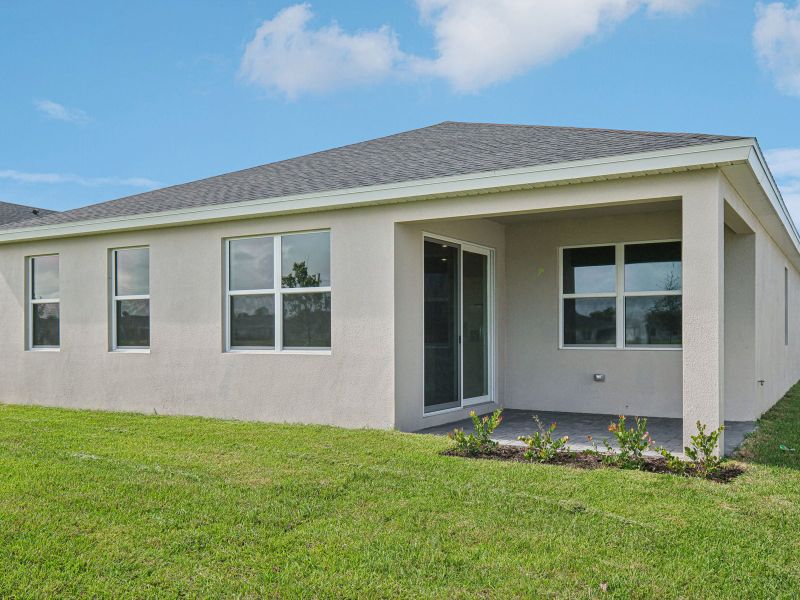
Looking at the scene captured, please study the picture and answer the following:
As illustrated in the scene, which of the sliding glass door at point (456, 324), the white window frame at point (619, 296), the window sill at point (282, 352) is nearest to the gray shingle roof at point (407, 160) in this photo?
Answer: the sliding glass door at point (456, 324)

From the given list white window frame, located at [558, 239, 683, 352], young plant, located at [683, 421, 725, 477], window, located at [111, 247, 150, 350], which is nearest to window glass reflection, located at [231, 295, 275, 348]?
window, located at [111, 247, 150, 350]

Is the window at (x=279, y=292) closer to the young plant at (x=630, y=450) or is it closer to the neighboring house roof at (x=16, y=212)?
the young plant at (x=630, y=450)

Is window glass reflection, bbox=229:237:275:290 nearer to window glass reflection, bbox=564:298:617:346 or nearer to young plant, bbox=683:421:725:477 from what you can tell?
window glass reflection, bbox=564:298:617:346

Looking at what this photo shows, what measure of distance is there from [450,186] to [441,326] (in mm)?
2206

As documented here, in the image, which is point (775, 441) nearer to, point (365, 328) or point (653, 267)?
point (653, 267)

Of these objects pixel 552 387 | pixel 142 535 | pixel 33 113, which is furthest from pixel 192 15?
pixel 142 535

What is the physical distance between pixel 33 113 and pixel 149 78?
184 inches

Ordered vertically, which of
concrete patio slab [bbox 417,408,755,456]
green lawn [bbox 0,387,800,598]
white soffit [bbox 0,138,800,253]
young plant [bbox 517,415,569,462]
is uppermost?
white soffit [bbox 0,138,800,253]

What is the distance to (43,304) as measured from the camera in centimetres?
1164

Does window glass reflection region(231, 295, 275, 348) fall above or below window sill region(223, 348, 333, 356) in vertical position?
above

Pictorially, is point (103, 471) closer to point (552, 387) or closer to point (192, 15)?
point (552, 387)

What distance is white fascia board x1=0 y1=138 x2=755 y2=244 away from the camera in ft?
20.6

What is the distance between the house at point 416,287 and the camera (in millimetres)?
7371

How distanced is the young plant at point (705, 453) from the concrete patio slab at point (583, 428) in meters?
0.93
